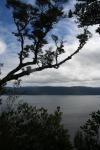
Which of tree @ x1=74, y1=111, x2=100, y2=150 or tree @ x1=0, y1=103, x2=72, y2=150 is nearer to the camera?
tree @ x1=0, y1=103, x2=72, y2=150

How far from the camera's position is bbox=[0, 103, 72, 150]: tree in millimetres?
14688

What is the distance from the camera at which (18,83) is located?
24.7m

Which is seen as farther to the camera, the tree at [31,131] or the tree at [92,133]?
the tree at [92,133]

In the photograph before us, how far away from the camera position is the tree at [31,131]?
578 inches

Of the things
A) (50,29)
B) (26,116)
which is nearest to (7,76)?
(26,116)

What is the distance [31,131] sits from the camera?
51.3 ft

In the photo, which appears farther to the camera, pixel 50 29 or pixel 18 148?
pixel 50 29

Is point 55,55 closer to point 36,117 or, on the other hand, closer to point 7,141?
point 36,117

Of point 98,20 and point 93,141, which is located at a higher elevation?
point 98,20

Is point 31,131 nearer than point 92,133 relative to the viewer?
Yes

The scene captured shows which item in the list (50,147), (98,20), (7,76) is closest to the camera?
(50,147)

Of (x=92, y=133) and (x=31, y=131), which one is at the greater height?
(x=31, y=131)

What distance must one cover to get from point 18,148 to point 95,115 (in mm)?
4811

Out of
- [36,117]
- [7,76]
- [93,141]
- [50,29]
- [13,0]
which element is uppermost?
[13,0]
